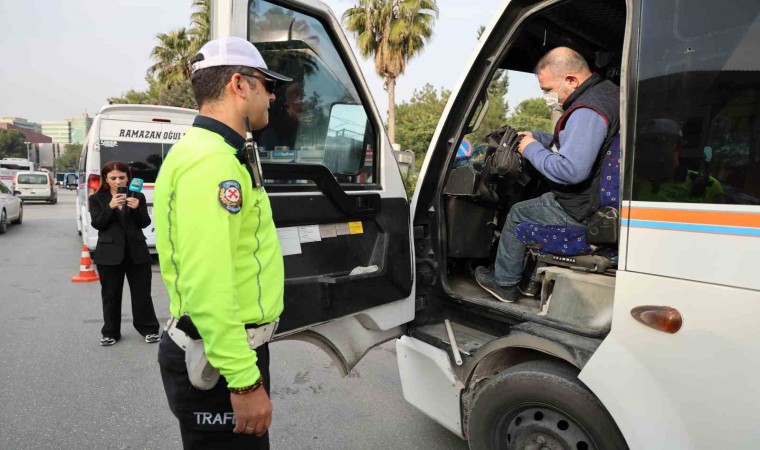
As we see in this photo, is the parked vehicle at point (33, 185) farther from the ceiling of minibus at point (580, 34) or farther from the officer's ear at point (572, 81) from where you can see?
the officer's ear at point (572, 81)

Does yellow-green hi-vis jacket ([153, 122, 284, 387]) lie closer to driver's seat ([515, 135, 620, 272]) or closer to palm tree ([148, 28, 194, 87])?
driver's seat ([515, 135, 620, 272])

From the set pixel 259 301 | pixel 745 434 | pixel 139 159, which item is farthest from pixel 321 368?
pixel 139 159

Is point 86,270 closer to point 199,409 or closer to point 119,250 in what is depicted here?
point 119,250

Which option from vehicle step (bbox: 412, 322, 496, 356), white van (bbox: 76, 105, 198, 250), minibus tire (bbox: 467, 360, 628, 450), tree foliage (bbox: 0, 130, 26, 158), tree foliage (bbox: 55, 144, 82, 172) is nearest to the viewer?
minibus tire (bbox: 467, 360, 628, 450)

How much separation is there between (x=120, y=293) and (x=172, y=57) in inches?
863

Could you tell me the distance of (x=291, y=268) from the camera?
7.04 feet

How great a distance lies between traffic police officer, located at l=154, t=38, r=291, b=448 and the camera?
4.60ft

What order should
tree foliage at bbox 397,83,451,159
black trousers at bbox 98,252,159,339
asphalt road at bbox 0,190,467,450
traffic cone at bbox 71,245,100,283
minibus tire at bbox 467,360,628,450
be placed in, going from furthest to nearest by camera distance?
tree foliage at bbox 397,83,451,159 < traffic cone at bbox 71,245,100,283 < black trousers at bbox 98,252,159,339 < asphalt road at bbox 0,190,467,450 < minibus tire at bbox 467,360,628,450

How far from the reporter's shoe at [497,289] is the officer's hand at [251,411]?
1.58m

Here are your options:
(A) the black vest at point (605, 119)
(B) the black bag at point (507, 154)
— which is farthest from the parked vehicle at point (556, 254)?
(B) the black bag at point (507, 154)

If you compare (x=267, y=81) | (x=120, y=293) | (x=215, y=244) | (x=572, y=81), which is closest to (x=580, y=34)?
(x=572, y=81)

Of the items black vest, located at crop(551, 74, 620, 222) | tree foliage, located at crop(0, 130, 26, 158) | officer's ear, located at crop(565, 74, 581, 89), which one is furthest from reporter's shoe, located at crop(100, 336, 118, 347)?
tree foliage, located at crop(0, 130, 26, 158)

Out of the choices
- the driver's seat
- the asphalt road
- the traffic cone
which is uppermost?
the driver's seat

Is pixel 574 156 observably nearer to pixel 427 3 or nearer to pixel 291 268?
pixel 291 268
